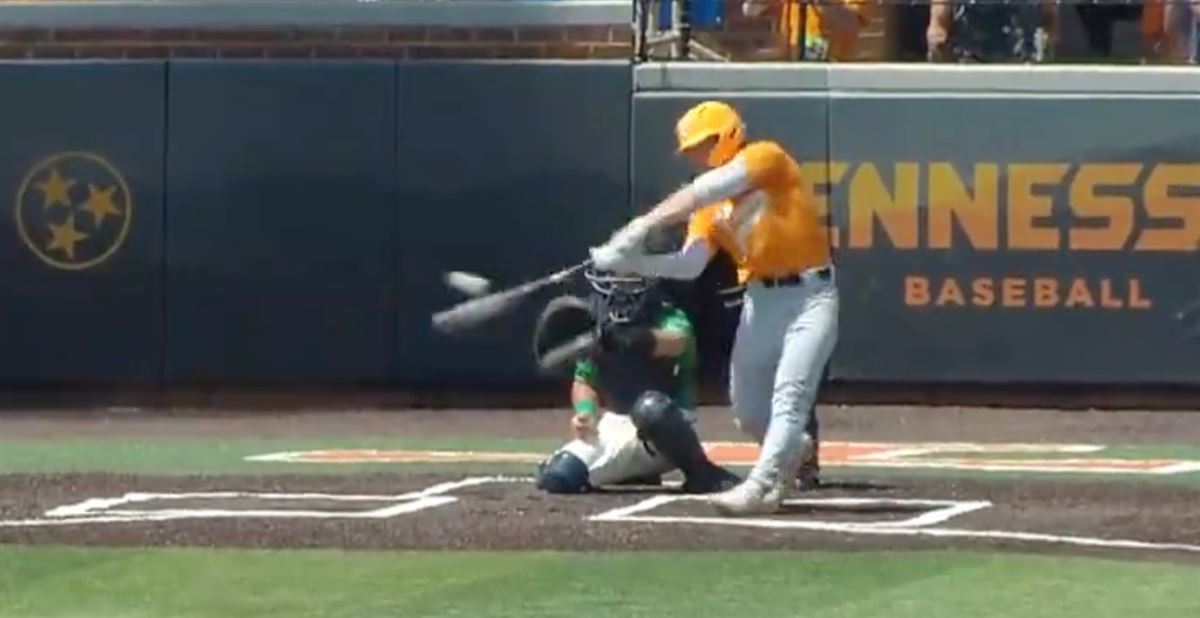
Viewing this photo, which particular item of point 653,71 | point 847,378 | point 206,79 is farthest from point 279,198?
point 847,378

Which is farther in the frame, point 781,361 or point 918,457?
point 918,457

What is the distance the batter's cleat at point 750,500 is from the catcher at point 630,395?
62cm

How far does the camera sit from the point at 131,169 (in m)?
18.3

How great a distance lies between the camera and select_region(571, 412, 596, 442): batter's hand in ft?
39.2

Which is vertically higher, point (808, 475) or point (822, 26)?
point (822, 26)

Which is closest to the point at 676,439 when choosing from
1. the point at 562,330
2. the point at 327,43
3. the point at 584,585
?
the point at 562,330

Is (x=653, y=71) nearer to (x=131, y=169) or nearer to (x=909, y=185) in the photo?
(x=909, y=185)

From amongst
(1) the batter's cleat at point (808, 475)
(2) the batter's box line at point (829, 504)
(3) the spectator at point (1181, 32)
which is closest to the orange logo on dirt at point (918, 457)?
(1) the batter's cleat at point (808, 475)

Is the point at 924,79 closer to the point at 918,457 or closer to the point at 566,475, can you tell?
the point at 918,457

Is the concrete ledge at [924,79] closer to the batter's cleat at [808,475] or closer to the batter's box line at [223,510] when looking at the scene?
the batter's box line at [223,510]

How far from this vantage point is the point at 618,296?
38.4 feet

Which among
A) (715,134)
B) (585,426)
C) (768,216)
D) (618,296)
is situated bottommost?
(585,426)

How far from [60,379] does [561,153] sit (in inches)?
142

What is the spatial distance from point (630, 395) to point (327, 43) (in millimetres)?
7034
